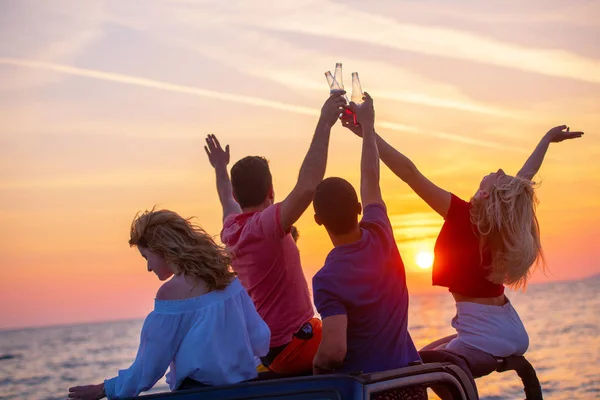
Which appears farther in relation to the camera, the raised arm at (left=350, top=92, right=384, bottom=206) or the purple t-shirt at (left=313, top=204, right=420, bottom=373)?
the raised arm at (left=350, top=92, right=384, bottom=206)

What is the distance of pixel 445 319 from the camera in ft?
149

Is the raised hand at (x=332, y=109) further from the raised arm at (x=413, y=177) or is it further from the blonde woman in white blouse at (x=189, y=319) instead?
the blonde woman in white blouse at (x=189, y=319)

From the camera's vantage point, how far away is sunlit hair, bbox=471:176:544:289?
203 inches

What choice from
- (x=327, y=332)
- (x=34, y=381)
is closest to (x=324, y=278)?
(x=327, y=332)

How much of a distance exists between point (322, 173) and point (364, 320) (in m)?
0.90

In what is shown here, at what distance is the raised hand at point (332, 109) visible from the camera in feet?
16.4

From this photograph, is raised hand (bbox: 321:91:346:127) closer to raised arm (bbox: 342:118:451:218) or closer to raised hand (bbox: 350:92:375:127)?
raised hand (bbox: 350:92:375:127)

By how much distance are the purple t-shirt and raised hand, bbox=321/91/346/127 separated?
774mm

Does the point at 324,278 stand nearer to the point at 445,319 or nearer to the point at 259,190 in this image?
the point at 259,190

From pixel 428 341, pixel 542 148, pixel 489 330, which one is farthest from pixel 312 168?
pixel 428 341

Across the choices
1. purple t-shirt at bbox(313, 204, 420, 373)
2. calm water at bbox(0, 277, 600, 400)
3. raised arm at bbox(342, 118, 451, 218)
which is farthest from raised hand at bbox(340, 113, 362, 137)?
calm water at bbox(0, 277, 600, 400)

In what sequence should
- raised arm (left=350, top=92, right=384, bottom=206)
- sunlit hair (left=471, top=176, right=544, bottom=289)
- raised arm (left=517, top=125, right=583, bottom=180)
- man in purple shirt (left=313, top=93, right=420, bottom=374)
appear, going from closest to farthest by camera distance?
man in purple shirt (left=313, top=93, right=420, bottom=374) → raised arm (left=350, top=92, right=384, bottom=206) → sunlit hair (left=471, top=176, right=544, bottom=289) → raised arm (left=517, top=125, right=583, bottom=180)

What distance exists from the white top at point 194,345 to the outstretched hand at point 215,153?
188 cm

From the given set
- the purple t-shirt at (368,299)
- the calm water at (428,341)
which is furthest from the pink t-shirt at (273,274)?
the calm water at (428,341)
